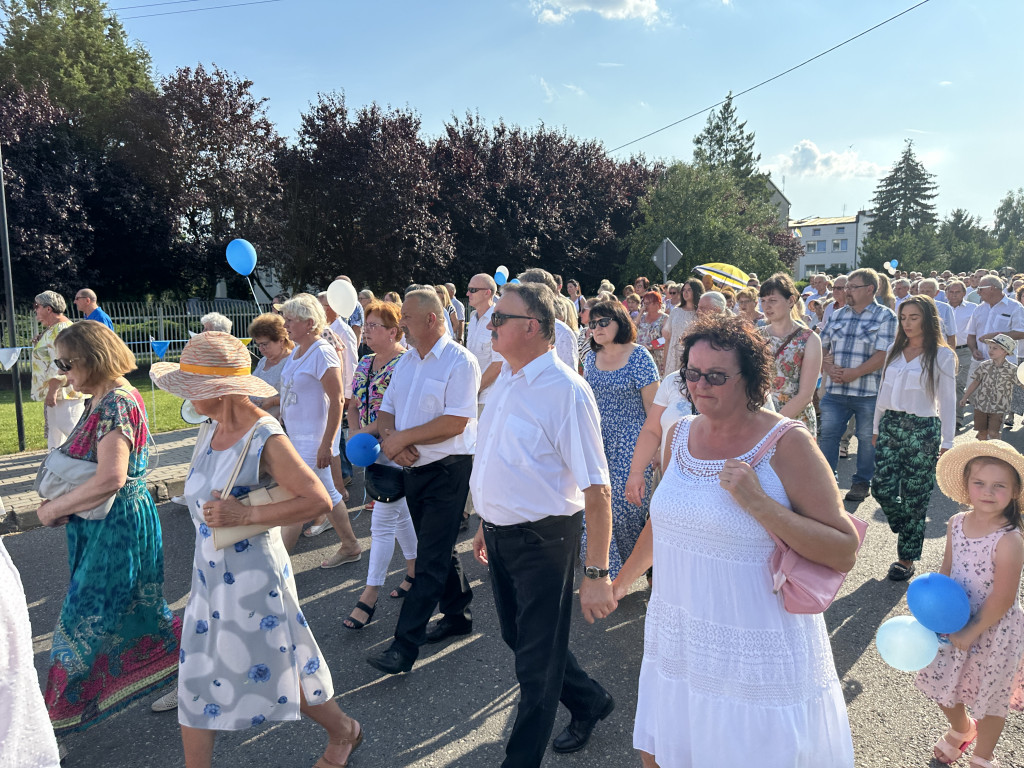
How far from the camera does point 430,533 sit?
3600 mm

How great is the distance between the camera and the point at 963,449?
2.88 m

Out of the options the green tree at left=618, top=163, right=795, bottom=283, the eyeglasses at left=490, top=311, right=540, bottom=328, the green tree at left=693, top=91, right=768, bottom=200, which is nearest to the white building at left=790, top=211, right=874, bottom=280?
the green tree at left=693, top=91, right=768, bottom=200

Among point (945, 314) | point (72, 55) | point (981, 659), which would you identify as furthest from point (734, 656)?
point (72, 55)

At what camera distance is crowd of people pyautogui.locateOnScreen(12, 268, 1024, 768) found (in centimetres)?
186

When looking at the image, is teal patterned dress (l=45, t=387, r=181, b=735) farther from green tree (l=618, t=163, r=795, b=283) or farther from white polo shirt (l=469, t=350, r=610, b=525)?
green tree (l=618, t=163, r=795, b=283)

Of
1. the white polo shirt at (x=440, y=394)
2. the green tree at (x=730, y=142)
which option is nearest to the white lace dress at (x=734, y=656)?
the white polo shirt at (x=440, y=394)

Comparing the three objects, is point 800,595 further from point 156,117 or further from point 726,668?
point 156,117

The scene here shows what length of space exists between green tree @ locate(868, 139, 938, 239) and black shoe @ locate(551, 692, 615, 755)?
257ft

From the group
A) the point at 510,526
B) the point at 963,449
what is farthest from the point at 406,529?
the point at 963,449

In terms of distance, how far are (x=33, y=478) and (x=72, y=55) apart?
24686 millimetres

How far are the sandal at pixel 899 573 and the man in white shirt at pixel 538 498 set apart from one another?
3.16 meters

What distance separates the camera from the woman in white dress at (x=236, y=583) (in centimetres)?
252

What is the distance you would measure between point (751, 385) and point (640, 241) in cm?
2826

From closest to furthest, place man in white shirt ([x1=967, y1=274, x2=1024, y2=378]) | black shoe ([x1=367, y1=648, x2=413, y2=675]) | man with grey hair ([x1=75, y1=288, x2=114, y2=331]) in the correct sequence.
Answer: black shoe ([x1=367, y1=648, x2=413, y2=675]), man with grey hair ([x1=75, y1=288, x2=114, y2=331]), man in white shirt ([x1=967, y1=274, x2=1024, y2=378])
